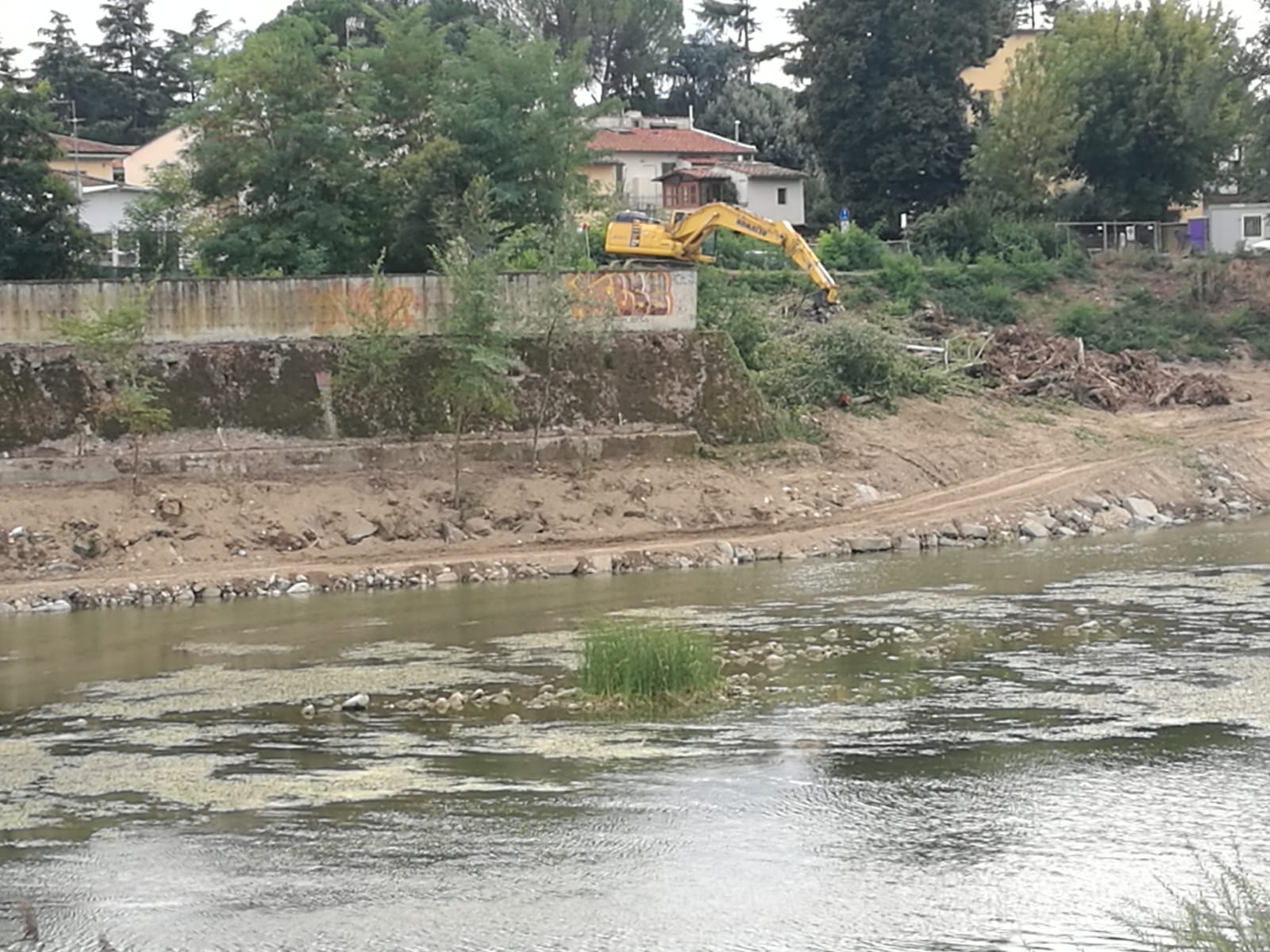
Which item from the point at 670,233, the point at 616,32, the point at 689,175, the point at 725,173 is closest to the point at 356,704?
the point at 670,233

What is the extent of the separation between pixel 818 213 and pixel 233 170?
34.4 m

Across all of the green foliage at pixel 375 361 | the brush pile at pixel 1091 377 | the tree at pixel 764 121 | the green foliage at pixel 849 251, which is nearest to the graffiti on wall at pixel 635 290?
the green foliage at pixel 375 361

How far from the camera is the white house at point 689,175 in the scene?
229ft

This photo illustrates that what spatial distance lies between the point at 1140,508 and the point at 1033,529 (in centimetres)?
330

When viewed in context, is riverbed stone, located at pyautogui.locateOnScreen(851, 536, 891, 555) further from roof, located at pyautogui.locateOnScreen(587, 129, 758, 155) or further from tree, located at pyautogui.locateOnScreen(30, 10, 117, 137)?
tree, located at pyautogui.locateOnScreen(30, 10, 117, 137)

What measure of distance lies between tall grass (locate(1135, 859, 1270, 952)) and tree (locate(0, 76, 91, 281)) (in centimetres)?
3359

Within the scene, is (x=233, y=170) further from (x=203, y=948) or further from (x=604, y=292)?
(x=203, y=948)

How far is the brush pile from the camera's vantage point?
46000 millimetres

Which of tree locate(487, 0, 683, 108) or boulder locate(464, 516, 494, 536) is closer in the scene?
boulder locate(464, 516, 494, 536)

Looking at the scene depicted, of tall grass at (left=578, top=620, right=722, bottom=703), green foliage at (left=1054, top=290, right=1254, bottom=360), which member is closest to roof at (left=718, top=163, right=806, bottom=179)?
green foliage at (left=1054, top=290, right=1254, bottom=360)

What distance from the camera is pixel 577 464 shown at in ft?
124

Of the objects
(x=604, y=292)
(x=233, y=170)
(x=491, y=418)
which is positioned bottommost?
(x=491, y=418)

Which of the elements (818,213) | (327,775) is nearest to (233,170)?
(327,775)

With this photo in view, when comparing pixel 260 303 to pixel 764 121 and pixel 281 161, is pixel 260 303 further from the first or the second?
pixel 764 121
